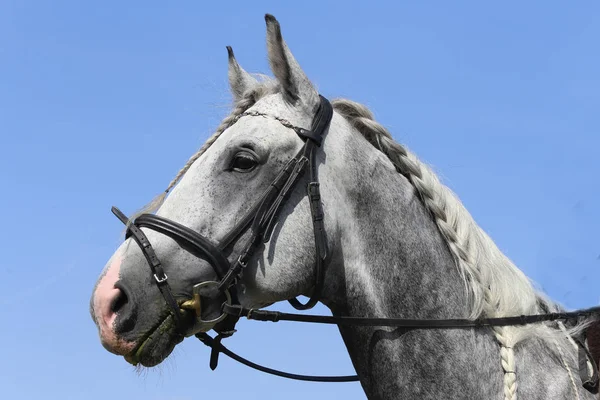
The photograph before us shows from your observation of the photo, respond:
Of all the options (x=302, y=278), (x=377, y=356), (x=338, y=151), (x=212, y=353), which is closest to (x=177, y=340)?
(x=212, y=353)

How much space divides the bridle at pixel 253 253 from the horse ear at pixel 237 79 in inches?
28.7

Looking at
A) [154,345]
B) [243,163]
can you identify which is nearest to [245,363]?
[154,345]

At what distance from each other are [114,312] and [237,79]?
2179 mm

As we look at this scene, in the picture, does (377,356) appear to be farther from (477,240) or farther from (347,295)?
(477,240)

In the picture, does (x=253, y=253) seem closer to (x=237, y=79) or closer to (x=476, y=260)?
(x=476, y=260)

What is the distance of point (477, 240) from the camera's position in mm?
5707

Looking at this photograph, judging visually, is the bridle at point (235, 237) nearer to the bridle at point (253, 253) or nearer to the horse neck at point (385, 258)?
the bridle at point (253, 253)

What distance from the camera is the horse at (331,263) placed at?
16.9 ft

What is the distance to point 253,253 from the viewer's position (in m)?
5.28

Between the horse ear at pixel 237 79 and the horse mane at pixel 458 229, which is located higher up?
the horse ear at pixel 237 79

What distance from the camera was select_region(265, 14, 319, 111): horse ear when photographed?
18.4 ft

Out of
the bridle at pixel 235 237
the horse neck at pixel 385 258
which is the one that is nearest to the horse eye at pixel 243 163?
the bridle at pixel 235 237

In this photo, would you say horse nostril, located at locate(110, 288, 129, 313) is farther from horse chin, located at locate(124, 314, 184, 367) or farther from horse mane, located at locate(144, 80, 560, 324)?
horse mane, located at locate(144, 80, 560, 324)

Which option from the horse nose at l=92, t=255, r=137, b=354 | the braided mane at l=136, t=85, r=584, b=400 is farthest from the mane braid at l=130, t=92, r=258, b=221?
the horse nose at l=92, t=255, r=137, b=354
